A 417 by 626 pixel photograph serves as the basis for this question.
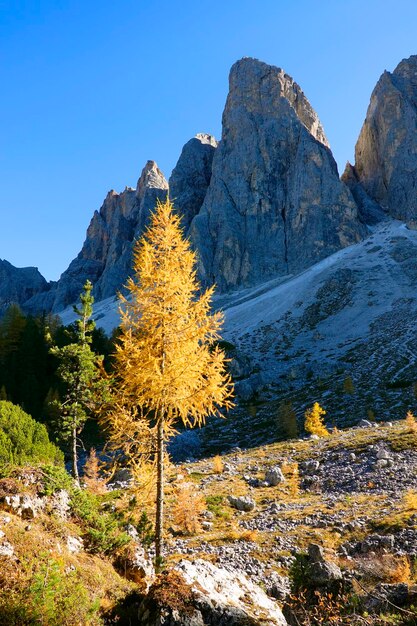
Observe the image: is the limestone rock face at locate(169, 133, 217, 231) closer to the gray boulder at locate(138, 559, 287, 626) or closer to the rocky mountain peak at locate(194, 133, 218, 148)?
the rocky mountain peak at locate(194, 133, 218, 148)

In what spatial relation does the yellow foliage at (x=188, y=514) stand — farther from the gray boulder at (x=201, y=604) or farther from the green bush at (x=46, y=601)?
the green bush at (x=46, y=601)

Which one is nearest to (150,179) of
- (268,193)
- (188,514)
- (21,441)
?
(268,193)

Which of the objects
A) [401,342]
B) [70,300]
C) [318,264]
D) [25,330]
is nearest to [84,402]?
[25,330]

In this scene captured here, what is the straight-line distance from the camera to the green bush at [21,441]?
9738mm

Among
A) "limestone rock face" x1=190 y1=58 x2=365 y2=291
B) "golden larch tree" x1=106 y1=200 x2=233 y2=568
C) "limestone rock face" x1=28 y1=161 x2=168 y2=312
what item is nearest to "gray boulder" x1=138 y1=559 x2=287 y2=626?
"golden larch tree" x1=106 y1=200 x2=233 y2=568

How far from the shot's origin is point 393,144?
Result: 136 m

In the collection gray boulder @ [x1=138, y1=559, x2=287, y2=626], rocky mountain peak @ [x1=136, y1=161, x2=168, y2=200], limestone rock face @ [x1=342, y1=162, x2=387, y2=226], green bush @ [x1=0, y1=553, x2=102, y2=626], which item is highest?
rocky mountain peak @ [x1=136, y1=161, x2=168, y2=200]

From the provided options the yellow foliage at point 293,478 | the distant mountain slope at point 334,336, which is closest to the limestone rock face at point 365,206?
the distant mountain slope at point 334,336

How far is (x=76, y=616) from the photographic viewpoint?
18.7ft

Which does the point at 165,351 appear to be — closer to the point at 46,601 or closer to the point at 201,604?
the point at 201,604

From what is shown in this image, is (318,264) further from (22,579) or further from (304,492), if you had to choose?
(22,579)

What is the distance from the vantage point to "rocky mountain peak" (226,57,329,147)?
145m

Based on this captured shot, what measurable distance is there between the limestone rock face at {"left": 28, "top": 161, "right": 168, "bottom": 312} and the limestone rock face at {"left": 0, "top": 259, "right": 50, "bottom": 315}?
8.55 metres

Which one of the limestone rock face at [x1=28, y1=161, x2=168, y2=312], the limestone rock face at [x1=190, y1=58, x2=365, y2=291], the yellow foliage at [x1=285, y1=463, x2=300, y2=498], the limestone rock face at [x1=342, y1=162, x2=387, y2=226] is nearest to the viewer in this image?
the yellow foliage at [x1=285, y1=463, x2=300, y2=498]
